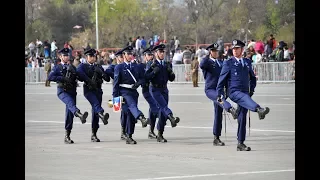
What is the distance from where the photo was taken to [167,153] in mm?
15102

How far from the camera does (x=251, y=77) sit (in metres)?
15.7

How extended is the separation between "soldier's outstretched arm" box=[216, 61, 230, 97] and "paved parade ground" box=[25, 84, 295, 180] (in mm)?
902

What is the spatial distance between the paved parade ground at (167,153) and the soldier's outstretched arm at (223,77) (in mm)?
902

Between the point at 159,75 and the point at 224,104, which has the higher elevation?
the point at 159,75

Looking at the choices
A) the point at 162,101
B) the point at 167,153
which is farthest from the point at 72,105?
the point at 167,153

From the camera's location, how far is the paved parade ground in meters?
12.2

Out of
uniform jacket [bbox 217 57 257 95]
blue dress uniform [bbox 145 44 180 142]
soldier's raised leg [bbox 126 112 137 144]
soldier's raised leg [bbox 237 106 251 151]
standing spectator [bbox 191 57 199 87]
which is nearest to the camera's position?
soldier's raised leg [bbox 237 106 251 151]

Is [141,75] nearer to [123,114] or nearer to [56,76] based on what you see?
[123,114]

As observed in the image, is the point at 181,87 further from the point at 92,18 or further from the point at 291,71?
the point at 92,18

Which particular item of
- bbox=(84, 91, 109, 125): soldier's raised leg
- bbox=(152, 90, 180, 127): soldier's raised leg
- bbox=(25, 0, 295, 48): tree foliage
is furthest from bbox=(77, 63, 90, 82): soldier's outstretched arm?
bbox=(25, 0, 295, 48): tree foliage

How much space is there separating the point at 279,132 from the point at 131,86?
3.04m

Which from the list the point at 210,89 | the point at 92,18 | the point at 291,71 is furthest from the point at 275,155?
the point at 92,18

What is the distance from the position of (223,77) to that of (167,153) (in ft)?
4.91

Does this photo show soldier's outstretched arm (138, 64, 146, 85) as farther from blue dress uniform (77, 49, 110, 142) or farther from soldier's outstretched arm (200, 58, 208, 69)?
soldier's outstretched arm (200, 58, 208, 69)
